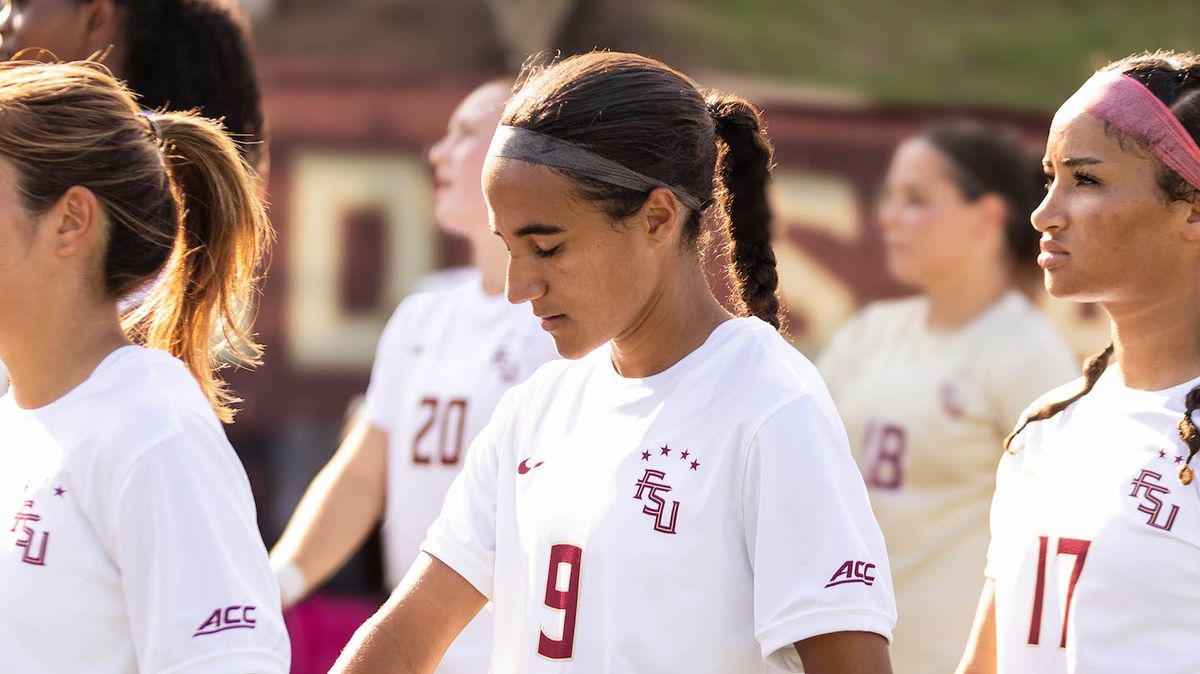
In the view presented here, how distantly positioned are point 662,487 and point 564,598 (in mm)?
232

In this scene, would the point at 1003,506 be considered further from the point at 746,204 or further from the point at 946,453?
the point at 946,453

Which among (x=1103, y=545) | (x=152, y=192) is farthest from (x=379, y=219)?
(x=1103, y=545)

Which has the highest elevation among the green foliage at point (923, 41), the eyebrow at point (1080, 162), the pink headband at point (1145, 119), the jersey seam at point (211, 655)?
the green foliage at point (923, 41)

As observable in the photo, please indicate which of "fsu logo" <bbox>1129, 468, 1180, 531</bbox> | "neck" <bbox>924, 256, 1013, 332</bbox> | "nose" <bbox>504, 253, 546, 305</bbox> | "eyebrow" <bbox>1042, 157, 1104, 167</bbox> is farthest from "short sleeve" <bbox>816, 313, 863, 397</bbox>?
"nose" <bbox>504, 253, 546, 305</bbox>

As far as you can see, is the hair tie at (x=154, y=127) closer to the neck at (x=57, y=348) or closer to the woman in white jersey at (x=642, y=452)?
the neck at (x=57, y=348)

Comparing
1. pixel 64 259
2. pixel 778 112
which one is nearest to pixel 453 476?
pixel 64 259

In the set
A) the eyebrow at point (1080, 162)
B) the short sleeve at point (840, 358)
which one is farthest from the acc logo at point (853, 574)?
the short sleeve at point (840, 358)

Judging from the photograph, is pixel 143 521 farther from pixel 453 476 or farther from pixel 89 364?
pixel 453 476

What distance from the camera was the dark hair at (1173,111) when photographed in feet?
9.00

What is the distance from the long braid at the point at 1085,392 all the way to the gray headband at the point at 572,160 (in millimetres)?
817

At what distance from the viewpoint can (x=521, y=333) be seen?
14.3 feet

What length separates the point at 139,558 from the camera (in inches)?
95.0

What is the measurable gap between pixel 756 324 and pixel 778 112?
196 inches

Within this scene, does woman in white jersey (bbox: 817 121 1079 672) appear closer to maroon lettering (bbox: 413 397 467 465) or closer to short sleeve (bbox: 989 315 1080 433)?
short sleeve (bbox: 989 315 1080 433)
